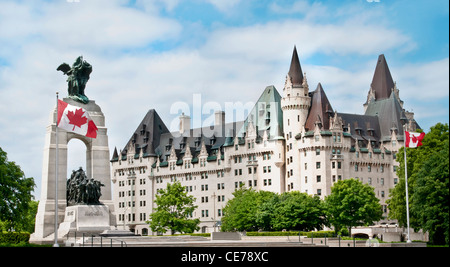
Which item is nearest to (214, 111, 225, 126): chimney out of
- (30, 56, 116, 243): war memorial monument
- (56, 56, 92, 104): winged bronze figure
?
(30, 56, 116, 243): war memorial monument

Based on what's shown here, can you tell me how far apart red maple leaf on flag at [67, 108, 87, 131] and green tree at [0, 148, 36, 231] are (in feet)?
34.2

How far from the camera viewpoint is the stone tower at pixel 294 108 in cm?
11669

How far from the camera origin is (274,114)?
12262 centimetres

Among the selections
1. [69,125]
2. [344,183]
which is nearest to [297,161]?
[344,183]

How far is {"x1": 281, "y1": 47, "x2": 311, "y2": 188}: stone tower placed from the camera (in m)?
117

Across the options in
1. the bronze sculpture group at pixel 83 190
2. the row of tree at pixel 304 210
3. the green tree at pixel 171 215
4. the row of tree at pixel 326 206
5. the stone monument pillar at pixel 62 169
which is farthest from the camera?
the green tree at pixel 171 215

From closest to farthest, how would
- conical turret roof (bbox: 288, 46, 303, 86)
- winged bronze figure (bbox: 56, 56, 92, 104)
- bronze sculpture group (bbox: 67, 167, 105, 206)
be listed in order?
bronze sculpture group (bbox: 67, 167, 105, 206)
winged bronze figure (bbox: 56, 56, 92, 104)
conical turret roof (bbox: 288, 46, 303, 86)

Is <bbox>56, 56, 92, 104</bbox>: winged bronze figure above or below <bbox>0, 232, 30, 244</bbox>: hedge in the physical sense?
above

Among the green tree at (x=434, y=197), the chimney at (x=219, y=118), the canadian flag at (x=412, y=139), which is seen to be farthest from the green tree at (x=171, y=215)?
the canadian flag at (x=412, y=139)

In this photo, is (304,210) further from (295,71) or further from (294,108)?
(295,71)

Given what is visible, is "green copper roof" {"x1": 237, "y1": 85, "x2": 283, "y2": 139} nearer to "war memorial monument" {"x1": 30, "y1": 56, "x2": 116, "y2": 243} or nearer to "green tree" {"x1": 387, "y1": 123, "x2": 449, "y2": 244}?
"green tree" {"x1": 387, "y1": 123, "x2": 449, "y2": 244}

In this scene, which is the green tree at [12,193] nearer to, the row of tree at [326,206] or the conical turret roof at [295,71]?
the row of tree at [326,206]

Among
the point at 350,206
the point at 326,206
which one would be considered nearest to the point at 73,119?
the point at 326,206
